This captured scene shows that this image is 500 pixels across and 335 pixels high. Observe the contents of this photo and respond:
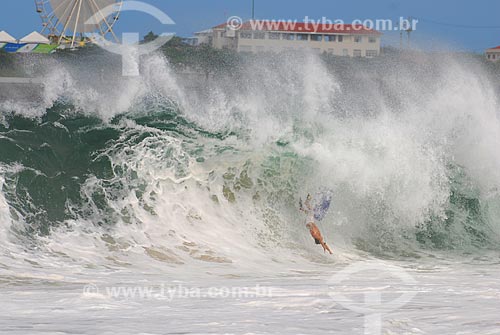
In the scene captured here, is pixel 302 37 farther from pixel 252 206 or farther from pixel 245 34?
pixel 252 206

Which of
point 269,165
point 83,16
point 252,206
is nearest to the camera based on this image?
point 252,206

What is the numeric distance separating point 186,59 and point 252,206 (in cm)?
5652

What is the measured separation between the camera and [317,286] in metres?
7.98

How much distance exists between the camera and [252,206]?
12445mm

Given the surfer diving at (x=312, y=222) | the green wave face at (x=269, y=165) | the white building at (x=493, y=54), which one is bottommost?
the surfer diving at (x=312, y=222)

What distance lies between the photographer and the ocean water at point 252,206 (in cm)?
667

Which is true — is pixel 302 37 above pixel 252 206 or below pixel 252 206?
above

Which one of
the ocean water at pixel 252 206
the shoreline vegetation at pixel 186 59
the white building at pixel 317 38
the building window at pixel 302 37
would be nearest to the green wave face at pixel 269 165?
the ocean water at pixel 252 206

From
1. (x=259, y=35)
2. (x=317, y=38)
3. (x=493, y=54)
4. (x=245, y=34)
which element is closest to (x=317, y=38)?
(x=317, y=38)

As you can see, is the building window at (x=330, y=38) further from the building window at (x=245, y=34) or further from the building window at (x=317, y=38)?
the building window at (x=245, y=34)

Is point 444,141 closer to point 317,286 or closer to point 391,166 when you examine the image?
point 391,166

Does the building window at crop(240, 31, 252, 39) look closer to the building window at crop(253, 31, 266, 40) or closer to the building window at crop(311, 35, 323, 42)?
the building window at crop(253, 31, 266, 40)

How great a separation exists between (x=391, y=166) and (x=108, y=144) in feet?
14.4

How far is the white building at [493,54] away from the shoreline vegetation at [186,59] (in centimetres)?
953
